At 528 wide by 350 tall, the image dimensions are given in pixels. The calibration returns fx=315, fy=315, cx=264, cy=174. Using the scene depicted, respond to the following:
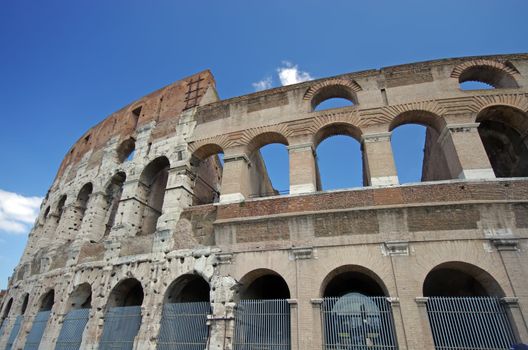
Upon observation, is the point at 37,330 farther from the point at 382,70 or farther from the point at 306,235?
the point at 382,70

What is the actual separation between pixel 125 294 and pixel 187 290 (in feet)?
6.96

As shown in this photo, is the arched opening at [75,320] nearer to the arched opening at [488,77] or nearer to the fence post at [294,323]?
the fence post at [294,323]

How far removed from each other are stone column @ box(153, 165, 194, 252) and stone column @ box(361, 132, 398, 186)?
5.64 metres

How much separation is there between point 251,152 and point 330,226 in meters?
3.89

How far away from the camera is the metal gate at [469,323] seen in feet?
20.0

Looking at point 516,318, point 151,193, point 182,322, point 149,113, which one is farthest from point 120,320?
point 516,318

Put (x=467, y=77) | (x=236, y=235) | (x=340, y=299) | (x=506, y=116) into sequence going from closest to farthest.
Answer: (x=340, y=299), (x=236, y=235), (x=506, y=116), (x=467, y=77)

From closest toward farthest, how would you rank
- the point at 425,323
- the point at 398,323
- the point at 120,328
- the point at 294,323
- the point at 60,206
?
the point at 425,323, the point at 398,323, the point at 294,323, the point at 120,328, the point at 60,206

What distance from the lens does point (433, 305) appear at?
6539mm

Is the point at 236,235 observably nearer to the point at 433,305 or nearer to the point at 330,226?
the point at 330,226

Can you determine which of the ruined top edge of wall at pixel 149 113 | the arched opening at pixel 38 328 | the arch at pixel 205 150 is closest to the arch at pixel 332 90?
the arch at pixel 205 150

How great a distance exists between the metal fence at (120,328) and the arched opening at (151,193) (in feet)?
8.89

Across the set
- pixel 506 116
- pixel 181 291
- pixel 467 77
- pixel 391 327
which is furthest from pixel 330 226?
pixel 467 77

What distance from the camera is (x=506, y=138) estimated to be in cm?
1009
